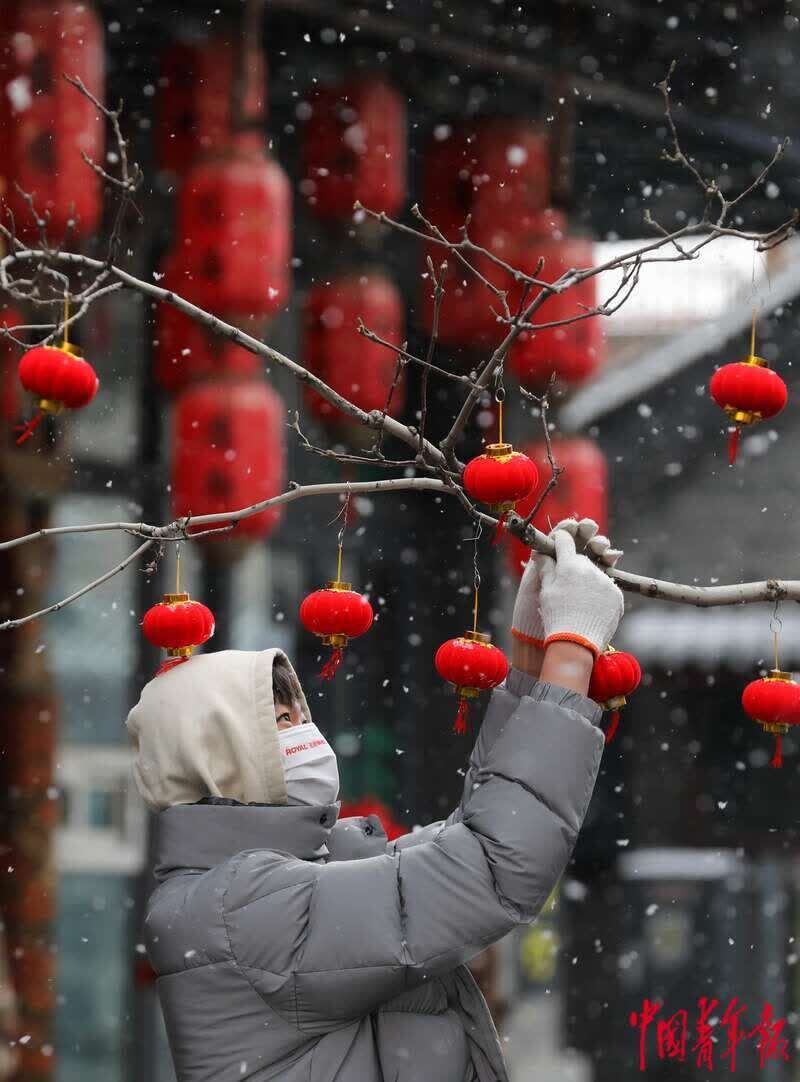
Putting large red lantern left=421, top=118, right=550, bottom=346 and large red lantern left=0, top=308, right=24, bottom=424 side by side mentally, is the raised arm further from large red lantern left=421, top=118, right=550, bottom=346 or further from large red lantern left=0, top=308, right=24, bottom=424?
large red lantern left=421, top=118, right=550, bottom=346

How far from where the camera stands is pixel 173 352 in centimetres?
285

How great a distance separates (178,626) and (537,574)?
17.3 inches

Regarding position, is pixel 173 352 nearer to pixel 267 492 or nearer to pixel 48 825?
pixel 267 492

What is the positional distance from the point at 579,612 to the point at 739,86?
238cm

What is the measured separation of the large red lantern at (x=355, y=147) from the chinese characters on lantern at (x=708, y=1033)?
85.3 inches

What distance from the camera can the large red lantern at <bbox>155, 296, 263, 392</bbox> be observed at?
2762 millimetres

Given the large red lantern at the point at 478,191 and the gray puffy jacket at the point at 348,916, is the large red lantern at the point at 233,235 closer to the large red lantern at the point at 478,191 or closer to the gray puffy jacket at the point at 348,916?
the large red lantern at the point at 478,191

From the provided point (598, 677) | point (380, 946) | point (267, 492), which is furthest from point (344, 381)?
point (380, 946)

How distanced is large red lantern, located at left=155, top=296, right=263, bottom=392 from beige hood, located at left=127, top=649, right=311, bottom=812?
1.40 m

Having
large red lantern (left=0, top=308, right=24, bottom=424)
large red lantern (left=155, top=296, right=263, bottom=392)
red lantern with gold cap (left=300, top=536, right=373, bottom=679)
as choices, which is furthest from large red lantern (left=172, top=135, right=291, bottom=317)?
red lantern with gold cap (left=300, top=536, right=373, bottom=679)

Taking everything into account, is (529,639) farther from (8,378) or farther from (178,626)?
(8,378)

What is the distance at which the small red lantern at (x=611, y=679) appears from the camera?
143cm

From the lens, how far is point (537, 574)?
147cm

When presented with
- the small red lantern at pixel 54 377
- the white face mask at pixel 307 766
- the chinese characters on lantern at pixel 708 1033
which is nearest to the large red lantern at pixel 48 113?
the small red lantern at pixel 54 377
